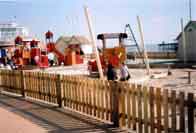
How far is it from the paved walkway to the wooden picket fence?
0.33 meters

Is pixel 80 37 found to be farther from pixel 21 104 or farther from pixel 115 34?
pixel 21 104

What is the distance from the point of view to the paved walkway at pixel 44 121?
33.5 feet

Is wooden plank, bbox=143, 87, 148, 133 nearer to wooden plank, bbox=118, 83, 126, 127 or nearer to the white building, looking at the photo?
wooden plank, bbox=118, 83, 126, 127

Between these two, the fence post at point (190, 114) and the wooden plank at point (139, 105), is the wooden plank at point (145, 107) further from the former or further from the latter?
the fence post at point (190, 114)

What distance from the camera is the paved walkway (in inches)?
402

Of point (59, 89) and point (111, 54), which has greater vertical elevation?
point (111, 54)

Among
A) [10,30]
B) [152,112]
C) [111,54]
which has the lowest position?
[152,112]

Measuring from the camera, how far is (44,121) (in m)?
11.4

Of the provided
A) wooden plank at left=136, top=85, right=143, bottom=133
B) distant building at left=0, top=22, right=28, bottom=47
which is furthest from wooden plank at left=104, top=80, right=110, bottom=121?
distant building at left=0, top=22, right=28, bottom=47

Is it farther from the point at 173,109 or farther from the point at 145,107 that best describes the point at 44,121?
the point at 173,109

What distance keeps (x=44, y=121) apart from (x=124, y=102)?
2.80 meters

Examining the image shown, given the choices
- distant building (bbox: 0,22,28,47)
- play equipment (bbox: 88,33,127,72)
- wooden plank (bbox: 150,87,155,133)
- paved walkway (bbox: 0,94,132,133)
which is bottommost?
paved walkway (bbox: 0,94,132,133)

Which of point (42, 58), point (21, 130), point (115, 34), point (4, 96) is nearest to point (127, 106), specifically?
point (21, 130)

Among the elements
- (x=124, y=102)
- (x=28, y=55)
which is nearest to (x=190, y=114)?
(x=124, y=102)
